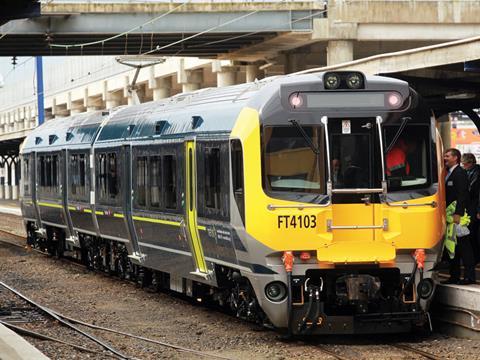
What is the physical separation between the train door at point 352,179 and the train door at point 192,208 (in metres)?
2.60

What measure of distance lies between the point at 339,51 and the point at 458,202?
111 ft

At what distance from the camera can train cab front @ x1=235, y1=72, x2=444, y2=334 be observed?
12812 millimetres

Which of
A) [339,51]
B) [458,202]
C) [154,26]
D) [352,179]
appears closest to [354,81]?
[352,179]

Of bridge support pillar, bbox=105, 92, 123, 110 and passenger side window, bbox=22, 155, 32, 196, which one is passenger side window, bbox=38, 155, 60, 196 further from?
bridge support pillar, bbox=105, 92, 123, 110

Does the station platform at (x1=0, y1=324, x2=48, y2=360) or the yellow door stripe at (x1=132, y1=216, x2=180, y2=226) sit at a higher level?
the yellow door stripe at (x1=132, y1=216, x2=180, y2=226)

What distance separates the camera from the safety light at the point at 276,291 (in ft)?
42.1

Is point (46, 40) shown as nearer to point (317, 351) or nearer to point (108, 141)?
point (108, 141)

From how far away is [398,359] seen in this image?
471 inches

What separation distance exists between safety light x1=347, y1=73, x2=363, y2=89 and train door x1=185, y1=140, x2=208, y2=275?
2628mm

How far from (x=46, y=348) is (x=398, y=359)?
3856 mm

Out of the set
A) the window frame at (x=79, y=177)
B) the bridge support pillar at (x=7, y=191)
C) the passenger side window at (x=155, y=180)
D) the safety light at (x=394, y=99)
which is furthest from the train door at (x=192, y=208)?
the bridge support pillar at (x=7, y=191)

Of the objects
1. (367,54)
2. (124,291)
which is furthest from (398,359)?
(367,54)

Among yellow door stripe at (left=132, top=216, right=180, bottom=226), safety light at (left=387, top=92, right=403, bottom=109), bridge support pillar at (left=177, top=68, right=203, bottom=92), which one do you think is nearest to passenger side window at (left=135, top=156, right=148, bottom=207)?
yellow door stripe at (left=132, top=216, right=180, bottom=226)

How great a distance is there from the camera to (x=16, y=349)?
11.1 metres
